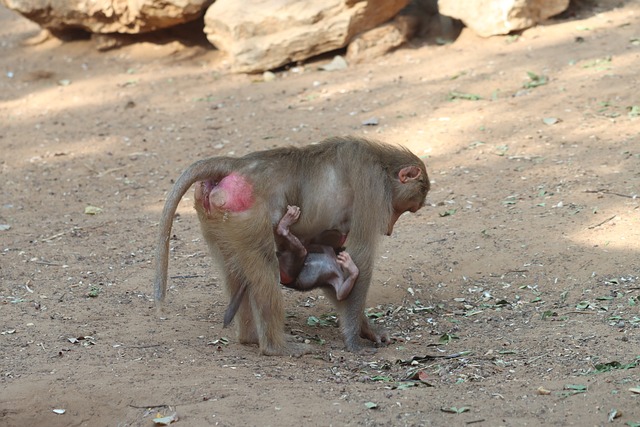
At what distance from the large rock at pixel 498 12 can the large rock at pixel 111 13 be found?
3314 mm

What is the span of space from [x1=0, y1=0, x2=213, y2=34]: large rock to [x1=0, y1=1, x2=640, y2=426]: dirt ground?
0.47 m

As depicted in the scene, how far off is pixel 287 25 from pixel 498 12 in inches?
103

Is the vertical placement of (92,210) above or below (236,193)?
below

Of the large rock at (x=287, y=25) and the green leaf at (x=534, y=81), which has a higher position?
the large rock at (x=287, y=25)

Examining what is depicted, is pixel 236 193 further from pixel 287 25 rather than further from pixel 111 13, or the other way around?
pixel 111 13

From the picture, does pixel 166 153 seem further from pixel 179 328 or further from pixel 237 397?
pixel 237 397

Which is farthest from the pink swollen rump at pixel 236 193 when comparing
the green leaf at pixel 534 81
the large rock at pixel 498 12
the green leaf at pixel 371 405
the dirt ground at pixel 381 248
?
the large rock at pixel 498 12

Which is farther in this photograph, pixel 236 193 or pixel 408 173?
pixel 408 173

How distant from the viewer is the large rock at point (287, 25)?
11.4m

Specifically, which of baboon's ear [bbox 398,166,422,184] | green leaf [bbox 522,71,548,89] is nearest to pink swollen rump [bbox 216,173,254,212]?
baboon's ear [bbox 398,166,422,184]

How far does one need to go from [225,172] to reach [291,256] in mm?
734

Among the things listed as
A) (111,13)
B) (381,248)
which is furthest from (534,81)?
(111,13)

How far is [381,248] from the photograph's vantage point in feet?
24.5

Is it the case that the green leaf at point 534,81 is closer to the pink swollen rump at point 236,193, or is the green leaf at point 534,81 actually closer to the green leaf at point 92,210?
the green leaf at point 92,210
